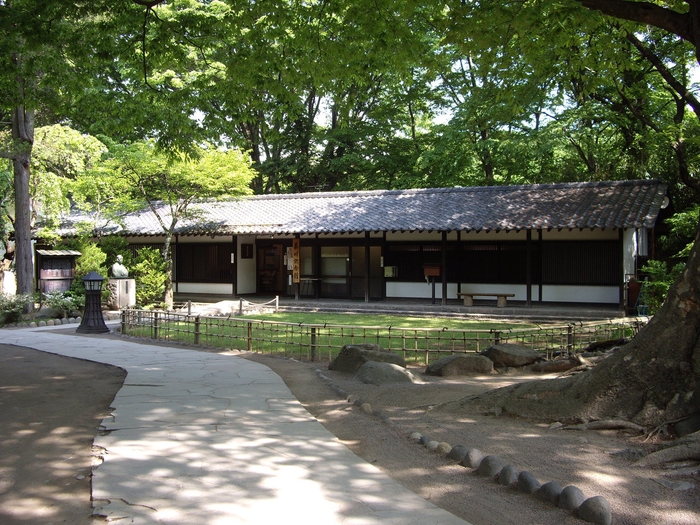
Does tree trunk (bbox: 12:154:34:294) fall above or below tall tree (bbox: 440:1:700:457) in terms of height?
above

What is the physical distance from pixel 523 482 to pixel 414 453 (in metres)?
1.11

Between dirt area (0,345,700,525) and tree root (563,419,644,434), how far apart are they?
2.3 inches

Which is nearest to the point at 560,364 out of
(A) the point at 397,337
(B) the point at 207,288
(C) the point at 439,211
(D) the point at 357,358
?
(A) the point at 397,337

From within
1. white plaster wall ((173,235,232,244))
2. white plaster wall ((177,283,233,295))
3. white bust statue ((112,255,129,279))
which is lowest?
white plaster wall ((177,283,233,295))

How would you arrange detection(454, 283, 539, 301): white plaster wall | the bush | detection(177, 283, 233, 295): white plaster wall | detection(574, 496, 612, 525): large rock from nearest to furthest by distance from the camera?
detection(574, 496, 612, 525): large rock, the bush, detection(454, 283, 539, 301): white plaster wall, detection(177, 283, 233, 295): white plaster wall

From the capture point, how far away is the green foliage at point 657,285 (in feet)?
42.5

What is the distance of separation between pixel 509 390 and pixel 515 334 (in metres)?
4.12

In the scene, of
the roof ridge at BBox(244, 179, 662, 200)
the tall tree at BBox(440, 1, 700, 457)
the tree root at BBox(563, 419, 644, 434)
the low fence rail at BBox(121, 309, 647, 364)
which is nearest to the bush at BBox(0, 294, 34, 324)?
the low fence rail at BBox(121, 309, 647, 364)

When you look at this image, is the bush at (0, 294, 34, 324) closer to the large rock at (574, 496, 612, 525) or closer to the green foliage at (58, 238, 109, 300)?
the green foliage at (58, 238, 109, 300)

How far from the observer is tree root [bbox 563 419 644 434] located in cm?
487

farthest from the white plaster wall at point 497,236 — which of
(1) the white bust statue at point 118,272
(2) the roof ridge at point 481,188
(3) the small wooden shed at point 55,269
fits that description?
(3) the small wooden shed at point 55,269

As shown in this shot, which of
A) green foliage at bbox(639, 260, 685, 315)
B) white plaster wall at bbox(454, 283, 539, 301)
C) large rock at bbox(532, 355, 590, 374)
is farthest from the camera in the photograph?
white plaster wall at bbox(454, 283, 539, 301)

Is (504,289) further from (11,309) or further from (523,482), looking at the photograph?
(523,482)

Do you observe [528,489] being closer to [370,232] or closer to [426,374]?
[426,374]
